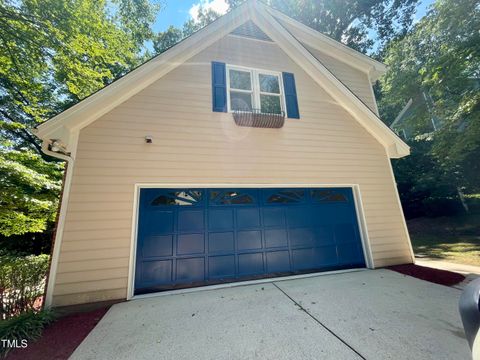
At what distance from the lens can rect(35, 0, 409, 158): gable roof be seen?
13.2 ft

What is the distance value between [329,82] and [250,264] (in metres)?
5.33

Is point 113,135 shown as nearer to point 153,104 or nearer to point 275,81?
point 153,104

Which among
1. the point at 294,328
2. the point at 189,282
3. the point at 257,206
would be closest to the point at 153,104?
the point at 257,206

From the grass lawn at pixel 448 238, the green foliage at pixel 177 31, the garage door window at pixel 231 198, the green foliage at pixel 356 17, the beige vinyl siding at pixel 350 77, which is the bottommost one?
the grass lawn at pixel 448 238

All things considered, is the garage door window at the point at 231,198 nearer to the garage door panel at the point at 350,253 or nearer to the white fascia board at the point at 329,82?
the garage door panel at the point at 350,253

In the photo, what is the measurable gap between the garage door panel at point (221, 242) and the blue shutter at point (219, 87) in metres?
3.01

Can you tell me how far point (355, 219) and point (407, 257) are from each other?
1677 millimetres

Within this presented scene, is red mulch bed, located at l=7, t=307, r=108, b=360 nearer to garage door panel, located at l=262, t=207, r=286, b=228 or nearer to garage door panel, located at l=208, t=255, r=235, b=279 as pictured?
garage door panel, located at l=208, t=255, r=235, b=279

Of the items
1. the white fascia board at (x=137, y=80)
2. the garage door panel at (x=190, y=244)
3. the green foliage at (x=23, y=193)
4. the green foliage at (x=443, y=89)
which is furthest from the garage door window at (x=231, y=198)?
the green foliage at (x=443, y=89)

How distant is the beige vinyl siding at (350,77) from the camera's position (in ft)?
23.5

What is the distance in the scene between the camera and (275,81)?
6016 mm

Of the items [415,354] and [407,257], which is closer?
[415,354]

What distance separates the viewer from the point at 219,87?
5.27m

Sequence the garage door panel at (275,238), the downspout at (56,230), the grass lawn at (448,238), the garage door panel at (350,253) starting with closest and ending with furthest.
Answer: the downspout at (56,230) → the garage door panel at (275,238) → the garage door panel at (350,253) → the grass lawn at (448,238)
